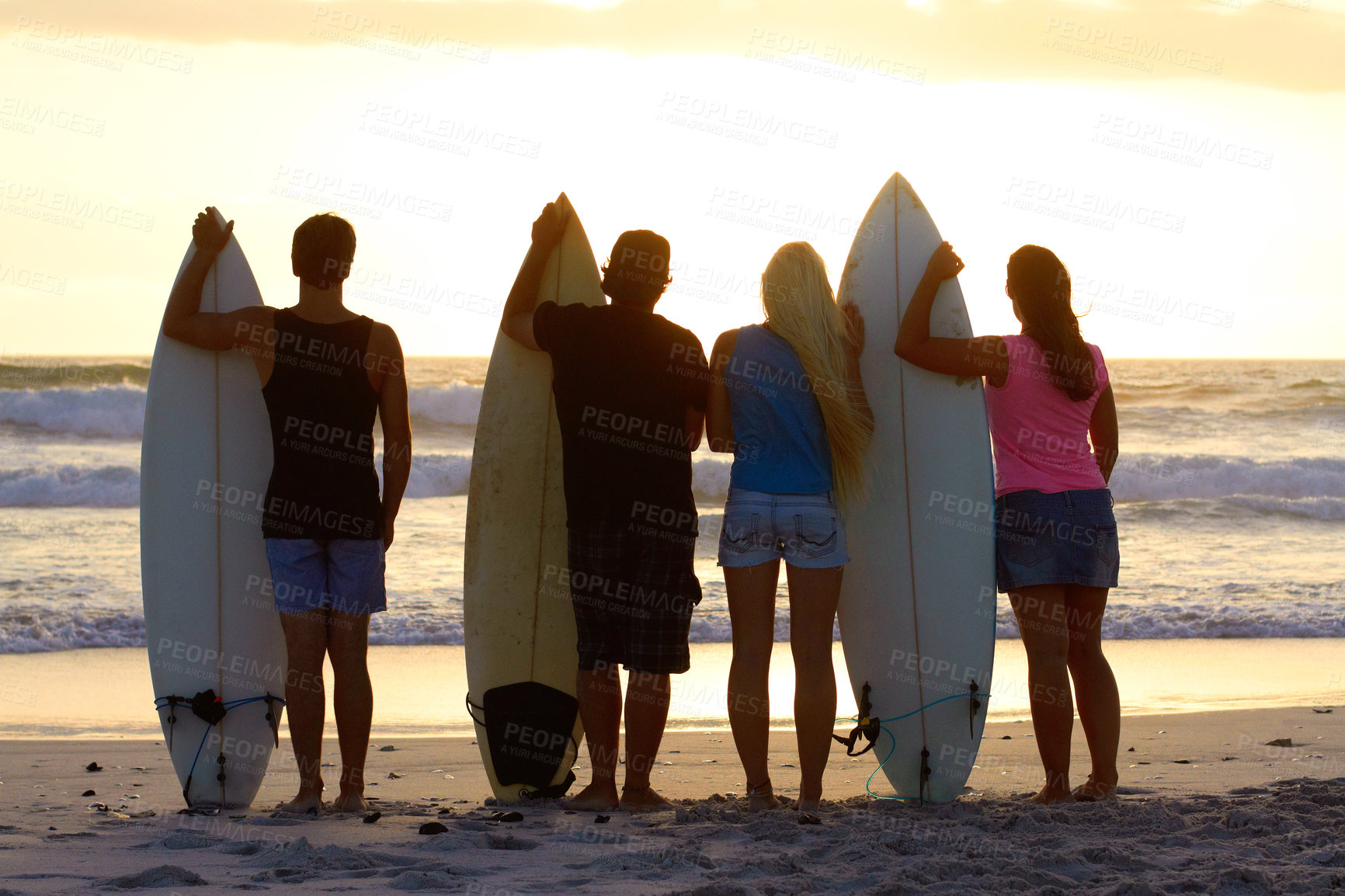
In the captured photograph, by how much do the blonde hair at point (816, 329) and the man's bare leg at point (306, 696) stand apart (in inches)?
58.8

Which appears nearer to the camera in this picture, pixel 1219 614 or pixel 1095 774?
pixel 1095 774

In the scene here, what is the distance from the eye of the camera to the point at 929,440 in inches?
148

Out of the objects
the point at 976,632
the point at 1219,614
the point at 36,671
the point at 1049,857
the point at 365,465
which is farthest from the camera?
the point at 1219,614

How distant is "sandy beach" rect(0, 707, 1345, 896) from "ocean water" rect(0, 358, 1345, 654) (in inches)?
119

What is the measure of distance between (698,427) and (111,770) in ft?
7.71

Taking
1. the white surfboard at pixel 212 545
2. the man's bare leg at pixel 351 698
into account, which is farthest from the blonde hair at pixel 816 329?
the white surfboard at pixel 212 545

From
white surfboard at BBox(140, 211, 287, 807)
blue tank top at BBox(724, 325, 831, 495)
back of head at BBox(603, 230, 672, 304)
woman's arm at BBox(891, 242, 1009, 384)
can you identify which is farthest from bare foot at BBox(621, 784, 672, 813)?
woman's arm at BBox(891, 242, 1009, 384)

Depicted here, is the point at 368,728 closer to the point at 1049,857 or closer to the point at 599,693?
the point at 599,693

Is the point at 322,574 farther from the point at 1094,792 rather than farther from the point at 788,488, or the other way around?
the point at 1094,792

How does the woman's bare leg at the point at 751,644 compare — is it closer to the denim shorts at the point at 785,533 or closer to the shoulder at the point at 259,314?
the denim shorts at the point at 785,533

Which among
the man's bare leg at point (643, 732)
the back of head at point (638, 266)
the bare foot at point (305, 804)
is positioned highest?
the back of head at point (638, 266)

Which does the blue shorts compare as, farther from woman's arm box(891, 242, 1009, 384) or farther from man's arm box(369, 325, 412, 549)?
woman's arm box(891, 242, 1009, 384)

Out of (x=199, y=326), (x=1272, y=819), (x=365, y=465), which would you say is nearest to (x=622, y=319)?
(x=365, y=465)

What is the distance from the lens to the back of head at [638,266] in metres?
3.23
